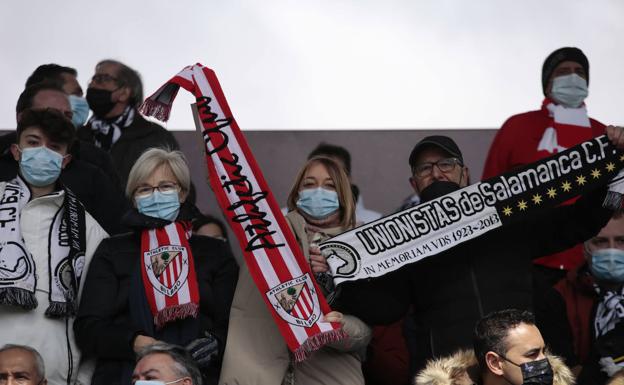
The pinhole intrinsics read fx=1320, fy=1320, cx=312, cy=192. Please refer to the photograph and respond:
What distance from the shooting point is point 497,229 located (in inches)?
260

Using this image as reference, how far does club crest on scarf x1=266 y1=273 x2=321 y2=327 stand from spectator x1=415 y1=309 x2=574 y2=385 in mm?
836

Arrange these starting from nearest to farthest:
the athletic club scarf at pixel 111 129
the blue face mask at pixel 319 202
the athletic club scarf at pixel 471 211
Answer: the athletic club scarf at pixel 471 211
the blue face mask at pixel 319 202
the athletic club scarf at pixel 111 129

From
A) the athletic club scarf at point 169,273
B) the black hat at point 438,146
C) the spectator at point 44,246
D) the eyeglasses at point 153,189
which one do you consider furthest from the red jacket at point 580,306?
the spectator at point 44,246

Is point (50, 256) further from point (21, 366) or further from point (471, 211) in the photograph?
point (471, 211)

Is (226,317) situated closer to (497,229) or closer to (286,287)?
(286,287)

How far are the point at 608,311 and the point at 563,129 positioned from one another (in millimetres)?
1544

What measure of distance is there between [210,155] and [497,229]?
4.91 ft

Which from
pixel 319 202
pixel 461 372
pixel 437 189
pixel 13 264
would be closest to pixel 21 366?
pixel 13 264

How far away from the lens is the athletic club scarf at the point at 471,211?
6480 millimetres

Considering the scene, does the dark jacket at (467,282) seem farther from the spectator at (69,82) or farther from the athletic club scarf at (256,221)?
the spectator at (69,82)

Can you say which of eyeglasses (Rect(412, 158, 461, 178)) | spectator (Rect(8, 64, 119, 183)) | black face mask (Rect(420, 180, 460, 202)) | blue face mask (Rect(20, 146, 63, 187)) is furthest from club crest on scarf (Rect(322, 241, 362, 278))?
spectator (Rect(8, 64, 119, 183))

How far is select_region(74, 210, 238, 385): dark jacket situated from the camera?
6.28 metres

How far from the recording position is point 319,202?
6.73 meters

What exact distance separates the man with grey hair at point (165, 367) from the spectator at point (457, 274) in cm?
94
